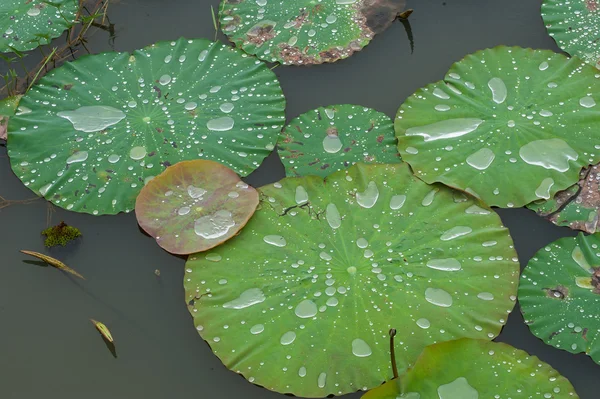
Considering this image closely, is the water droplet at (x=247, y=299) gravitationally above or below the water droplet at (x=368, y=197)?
below

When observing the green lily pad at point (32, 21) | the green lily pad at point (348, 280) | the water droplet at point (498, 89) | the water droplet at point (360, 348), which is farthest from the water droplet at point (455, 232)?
the green lily pad at point (32, 21)

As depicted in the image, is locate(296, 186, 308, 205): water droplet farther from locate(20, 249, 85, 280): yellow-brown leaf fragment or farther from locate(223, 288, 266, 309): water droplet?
locate(20, 249, 85, 280): yellow-brown leaf fragment

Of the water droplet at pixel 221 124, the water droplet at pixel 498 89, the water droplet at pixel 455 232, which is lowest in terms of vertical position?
the water droplet at pixel 455 232

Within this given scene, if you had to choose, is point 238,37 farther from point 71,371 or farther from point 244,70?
point 71,371

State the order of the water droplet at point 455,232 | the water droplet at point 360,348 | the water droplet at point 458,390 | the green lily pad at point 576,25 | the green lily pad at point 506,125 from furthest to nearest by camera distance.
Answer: the green lily pad at point 576,25
the green lily pad at point 506,125
the water droplet at point 455,232
the water droplet at point 360,348
the water droplet at point 458,390

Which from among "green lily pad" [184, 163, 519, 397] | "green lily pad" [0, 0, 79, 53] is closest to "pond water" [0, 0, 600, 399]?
"green lily pad" [184, 163, 519, 397]

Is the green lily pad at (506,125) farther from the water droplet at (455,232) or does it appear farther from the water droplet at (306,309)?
the water droplet at (306,309)

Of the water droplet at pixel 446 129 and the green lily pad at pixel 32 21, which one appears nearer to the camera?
the water droplet at pixel 446 129

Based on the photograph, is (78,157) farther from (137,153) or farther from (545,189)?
(545,189)
